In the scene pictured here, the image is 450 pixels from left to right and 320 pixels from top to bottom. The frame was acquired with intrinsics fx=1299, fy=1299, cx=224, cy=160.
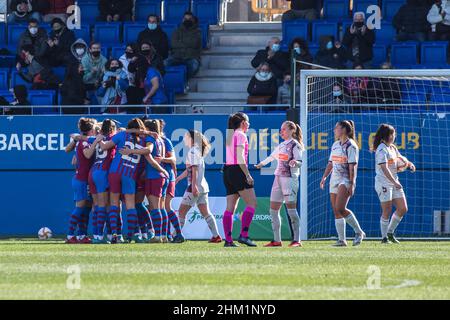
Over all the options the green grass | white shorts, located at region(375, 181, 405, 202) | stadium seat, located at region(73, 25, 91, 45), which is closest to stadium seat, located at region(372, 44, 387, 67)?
stadium seat, located at region(73, 25, 91, 45)

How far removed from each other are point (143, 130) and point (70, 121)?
18.6 ft

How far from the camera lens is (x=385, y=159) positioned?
20000 millimetres

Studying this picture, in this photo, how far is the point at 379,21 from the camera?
2773 centimetres

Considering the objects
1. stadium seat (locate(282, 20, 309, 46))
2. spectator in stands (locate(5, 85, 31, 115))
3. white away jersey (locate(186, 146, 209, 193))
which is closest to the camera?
white away jersey (locate(186, 146, 209, 193))

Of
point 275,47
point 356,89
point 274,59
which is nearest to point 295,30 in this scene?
point 275,47

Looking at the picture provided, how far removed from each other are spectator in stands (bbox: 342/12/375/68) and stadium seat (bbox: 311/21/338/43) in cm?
81

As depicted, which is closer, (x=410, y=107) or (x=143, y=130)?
(x=143, y=130)

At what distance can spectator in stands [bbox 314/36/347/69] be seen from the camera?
25922mm

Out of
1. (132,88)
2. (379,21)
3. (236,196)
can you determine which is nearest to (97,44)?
(132,88)

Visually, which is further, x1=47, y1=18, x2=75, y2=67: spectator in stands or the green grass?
x1=47, y1=18, x2=75, y2=67: spectator in stands

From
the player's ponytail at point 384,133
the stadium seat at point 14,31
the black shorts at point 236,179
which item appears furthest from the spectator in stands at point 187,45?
the black shorts at point 236,179

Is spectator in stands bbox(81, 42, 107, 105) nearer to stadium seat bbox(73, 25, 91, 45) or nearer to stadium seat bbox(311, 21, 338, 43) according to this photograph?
stadium seat bbox(73, 25, 91, 45)

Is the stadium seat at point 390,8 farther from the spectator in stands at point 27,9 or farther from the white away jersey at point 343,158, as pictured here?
the white away jersey at point 343,158

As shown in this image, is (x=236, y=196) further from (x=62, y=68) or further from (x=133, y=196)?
(x=62, y=68)
